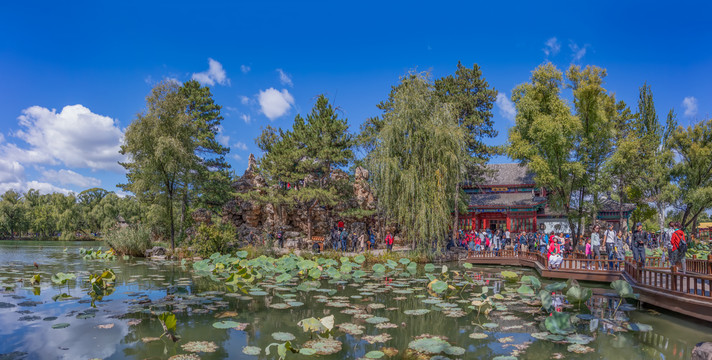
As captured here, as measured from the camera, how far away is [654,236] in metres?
28.9

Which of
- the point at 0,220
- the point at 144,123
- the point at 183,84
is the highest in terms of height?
the point at 183,84

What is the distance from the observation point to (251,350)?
5.02 m

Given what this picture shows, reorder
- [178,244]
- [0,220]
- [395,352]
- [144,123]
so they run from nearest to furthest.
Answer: [395,352], [144,123], [178,244], [0,220]

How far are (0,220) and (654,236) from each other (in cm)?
6422

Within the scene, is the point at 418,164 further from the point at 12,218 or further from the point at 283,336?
the point at 12,218

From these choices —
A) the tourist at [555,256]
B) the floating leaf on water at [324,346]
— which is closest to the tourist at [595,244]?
the tourist at [555,256]

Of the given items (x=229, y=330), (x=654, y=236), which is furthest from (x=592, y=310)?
(x=654, y=236)

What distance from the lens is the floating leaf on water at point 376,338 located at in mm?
5617

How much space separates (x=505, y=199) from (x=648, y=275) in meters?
17.9

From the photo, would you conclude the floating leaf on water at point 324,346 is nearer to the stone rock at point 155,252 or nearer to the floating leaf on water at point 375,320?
the floating leaf on water at point 375,320

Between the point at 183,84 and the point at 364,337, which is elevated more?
the point at 183,84

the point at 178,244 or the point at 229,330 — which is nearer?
the point at 229,330

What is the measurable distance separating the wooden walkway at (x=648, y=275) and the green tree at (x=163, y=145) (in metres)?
15.5

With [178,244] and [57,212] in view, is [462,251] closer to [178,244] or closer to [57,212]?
[178,244]
